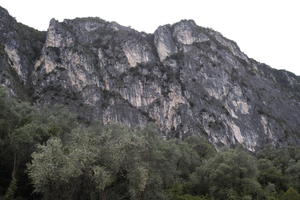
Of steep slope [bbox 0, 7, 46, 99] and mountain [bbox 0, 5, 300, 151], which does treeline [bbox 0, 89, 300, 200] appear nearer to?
steep slope [bbox 0, 7, 46, 99]

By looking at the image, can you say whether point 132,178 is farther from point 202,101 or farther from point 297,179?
point 202,101

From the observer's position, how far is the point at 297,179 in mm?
70000

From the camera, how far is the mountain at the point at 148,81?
14025 cm

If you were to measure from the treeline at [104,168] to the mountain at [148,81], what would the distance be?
70.4 metres

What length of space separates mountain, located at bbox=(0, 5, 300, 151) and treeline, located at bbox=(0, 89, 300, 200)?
2773 inches

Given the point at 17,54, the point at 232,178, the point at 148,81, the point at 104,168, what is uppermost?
the point at 17,54

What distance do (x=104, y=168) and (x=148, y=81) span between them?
118 m

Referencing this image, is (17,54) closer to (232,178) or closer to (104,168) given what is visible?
(232,178)

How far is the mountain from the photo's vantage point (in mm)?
140250

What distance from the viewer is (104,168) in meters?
36.1

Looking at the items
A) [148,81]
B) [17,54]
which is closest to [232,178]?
[148,81]

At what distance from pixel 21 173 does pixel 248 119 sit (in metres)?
122

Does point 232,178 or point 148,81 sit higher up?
point 148,81

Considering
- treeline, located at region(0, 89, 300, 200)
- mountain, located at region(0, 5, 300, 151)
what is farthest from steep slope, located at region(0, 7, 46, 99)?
treeline, located at region(0, 89, 300, 200)
